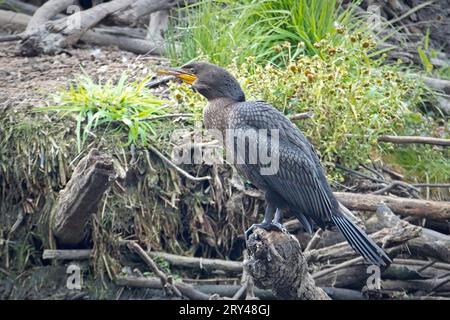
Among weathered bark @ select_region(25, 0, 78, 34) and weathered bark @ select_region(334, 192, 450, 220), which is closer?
weathered bark @ select_region(334, 192, 450, 220)

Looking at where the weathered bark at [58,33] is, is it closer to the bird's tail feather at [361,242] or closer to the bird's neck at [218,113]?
the bird's neck at [218,113]

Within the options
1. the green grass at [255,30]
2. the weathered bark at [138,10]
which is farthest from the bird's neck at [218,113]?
the weathered bark at [138,10]

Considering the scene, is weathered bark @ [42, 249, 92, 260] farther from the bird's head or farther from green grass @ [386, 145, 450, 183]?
green grass @ [386, 145, 450, 183]

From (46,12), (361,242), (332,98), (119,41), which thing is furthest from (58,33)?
(361,242)

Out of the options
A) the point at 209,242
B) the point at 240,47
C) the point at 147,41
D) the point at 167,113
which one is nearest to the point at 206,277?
the point at 209,242

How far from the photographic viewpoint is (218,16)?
24.3 ft

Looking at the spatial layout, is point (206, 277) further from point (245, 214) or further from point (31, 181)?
point (31, 181)

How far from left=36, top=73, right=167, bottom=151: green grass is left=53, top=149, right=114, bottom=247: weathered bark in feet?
1.97

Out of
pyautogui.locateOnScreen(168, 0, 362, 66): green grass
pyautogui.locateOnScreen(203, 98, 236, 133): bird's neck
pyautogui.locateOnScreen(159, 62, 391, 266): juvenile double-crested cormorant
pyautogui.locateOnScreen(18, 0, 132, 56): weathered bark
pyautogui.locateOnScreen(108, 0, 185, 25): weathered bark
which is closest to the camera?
pyautogui.locateOnScreen(159, 62, 391, 266): juvenile double-crested cormorant

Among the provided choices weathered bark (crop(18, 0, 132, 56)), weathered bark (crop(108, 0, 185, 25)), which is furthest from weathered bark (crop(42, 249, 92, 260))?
weathered bark (crop(108, 0, 185, 25))

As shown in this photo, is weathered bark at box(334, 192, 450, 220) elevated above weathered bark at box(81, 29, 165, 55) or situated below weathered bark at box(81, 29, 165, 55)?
below

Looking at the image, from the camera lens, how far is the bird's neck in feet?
18.4
